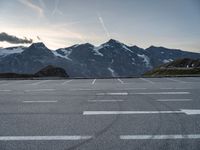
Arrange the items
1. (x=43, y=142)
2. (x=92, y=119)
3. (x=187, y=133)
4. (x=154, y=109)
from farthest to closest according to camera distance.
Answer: (x=154, y=109) → (x=92, y=119) → (x=187, y=133) → (x=43, y=142)

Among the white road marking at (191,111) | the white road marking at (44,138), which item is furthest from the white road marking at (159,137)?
the white road marking at (191,111)

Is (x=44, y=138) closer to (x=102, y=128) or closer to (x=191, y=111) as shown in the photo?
(x=102, y=128)

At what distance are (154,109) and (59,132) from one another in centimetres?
409

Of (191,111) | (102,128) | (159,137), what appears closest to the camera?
(159,137)

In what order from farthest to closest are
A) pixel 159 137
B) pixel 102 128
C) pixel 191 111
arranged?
pixel 191 111
pixel 102 128
pixel 159 137

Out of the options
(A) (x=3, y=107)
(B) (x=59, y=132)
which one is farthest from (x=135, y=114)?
(A) (x=3, y=107)

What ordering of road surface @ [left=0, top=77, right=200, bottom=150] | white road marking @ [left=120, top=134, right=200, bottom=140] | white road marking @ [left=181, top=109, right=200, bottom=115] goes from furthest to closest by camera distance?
white road marking @ [left=181, top=109, right=200, bottom=115] < white road marking @ [left=120, top=134, right=200, bottom=140] < road surface @ [left=0, top=77, right=200, bottom=150]

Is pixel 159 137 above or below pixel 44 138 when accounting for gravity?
above

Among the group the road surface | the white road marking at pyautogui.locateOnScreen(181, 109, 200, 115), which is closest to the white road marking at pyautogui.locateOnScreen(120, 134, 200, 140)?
the road surface

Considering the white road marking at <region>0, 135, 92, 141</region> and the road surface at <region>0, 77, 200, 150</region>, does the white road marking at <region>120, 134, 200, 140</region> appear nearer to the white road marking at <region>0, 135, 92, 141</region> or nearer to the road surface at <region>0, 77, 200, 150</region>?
the road surface at <region>0, 77, 200, 150</region>

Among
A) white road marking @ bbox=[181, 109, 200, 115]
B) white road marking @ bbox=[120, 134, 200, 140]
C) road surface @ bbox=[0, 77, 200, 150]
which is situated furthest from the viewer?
white road marking @ bbox=[181, 109, 200, 115]

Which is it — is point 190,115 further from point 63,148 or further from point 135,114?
point 63,148

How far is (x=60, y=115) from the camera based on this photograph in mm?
8188

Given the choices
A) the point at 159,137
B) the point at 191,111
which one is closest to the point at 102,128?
the point at 159,137
